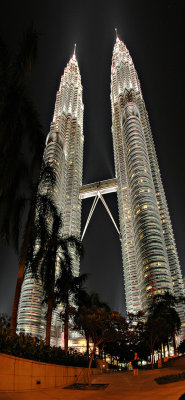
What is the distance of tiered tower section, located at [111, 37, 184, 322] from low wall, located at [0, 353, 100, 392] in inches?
3968

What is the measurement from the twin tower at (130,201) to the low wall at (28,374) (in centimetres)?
9180

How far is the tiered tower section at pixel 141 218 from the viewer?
116 meters

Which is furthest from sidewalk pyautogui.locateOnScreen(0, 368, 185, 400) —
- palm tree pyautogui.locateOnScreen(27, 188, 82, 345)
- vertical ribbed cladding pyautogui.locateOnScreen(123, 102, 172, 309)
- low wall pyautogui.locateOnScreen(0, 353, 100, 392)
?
vertical ribbed cladding pyautogui.locateOnScreen(123, 102, 172, 309)

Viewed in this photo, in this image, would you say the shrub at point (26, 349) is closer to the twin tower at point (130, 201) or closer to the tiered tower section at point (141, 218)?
the twin tower at point (130, 201)

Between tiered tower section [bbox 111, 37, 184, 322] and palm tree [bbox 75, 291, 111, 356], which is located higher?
tiered tower section [bbox 111, 37, 184, 322]

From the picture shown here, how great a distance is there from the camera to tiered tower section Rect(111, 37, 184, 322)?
116 meters

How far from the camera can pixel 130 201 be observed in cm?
14975

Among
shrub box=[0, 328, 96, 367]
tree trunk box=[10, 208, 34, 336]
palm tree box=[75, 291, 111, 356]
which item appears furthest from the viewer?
palm tree box=[75, 291, 111, 356]

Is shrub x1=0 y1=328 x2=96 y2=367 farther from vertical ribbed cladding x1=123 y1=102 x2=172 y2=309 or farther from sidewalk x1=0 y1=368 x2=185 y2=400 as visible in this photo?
vertical ribbed cladding x1=123 y1=102 x2=172 y2=309

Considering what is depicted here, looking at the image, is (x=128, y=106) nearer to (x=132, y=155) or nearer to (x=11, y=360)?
(x=132, y=155)

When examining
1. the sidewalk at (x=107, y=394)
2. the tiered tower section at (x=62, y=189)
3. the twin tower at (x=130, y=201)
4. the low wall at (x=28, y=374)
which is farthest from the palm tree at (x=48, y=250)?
the tiered tower section at (x=62, y=189)

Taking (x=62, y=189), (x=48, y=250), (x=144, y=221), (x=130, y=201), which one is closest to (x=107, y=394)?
(x=48, y=250)

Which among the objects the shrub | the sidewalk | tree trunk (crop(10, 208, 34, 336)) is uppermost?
tree trunk (crop(10, 208, 34, 336))

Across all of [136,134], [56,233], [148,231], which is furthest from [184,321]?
[56,233]
